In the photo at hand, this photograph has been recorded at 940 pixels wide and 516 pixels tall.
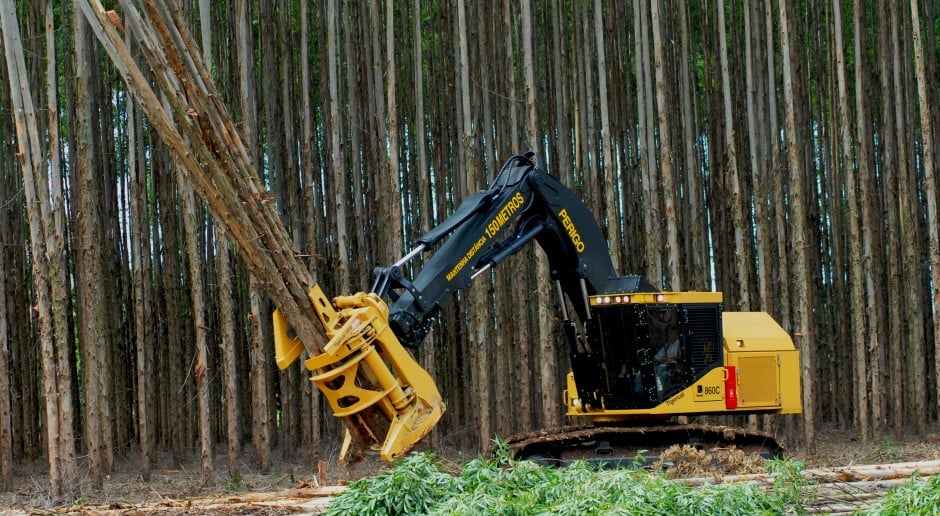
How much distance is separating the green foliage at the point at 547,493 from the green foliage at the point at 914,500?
0.54 metres

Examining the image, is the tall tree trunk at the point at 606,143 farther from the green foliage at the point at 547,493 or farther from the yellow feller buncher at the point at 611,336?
the green foliage at the point at 547,493

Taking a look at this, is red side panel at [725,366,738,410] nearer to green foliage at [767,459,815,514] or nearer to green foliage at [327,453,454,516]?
green foliage at [767,459,815,514]

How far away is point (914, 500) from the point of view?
20.1 feet

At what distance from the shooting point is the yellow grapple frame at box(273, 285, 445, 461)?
7922 millimetres

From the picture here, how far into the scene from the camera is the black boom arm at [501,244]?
8.81 m

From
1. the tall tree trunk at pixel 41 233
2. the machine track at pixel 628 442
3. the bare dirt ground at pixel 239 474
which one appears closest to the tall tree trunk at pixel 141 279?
the bare dirt ground at pixel 239 474

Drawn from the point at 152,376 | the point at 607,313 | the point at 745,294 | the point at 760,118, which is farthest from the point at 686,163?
the point at 152,376

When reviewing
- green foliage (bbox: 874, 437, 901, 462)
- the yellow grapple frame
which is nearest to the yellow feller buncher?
the yellow grapple frame

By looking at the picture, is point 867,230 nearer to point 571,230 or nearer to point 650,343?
point 650,343

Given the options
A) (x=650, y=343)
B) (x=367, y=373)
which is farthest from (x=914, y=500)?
(x=650, y=343)

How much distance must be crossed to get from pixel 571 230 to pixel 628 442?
6.41ft

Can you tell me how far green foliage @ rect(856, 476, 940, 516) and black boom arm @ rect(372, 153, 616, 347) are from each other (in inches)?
147

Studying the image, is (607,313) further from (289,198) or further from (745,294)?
(289,198)

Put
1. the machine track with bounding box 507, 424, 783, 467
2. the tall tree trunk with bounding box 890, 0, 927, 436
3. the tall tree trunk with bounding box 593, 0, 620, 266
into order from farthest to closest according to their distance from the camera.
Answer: the tall tree trunk with bounding box 890, 0, 927, 436 < the tall tree trunk with bounding box 593, 0, 620, 266 < the machine track with bounding box 507, 424, 783, 467
